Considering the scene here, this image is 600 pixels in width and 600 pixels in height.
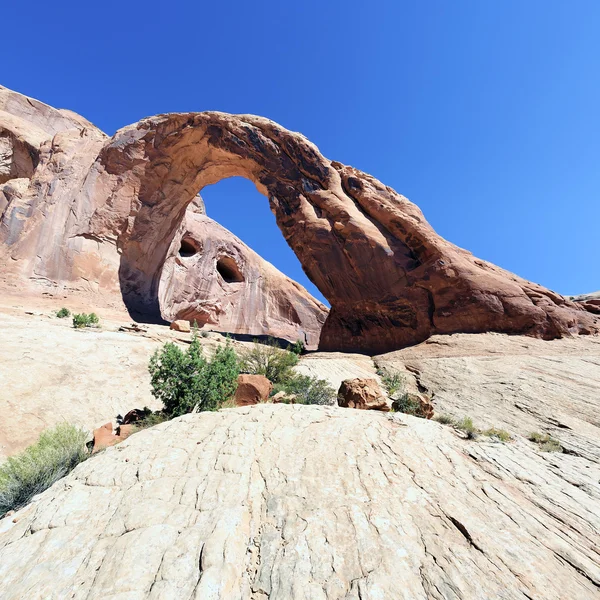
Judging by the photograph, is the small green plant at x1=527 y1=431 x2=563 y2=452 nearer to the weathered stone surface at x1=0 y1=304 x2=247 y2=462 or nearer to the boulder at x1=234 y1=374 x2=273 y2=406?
the boulder at x1=234 y1=374 x2=273 y2=406

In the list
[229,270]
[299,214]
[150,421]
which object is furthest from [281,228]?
[229,270]

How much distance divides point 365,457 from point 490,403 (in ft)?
18.0

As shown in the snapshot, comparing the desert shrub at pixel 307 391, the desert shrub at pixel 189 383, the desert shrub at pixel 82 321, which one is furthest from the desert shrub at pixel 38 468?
the desert shrub at pixel 82 321

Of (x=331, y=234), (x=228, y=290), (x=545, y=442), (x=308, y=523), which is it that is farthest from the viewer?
(x=228, y=290)

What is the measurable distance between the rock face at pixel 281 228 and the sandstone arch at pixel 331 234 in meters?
0.06

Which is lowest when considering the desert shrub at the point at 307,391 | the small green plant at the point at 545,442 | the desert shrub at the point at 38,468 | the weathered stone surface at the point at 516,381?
the desert shrub at the point at 38,468

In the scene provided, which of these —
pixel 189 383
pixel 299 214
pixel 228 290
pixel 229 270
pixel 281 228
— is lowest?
pixel 189 383

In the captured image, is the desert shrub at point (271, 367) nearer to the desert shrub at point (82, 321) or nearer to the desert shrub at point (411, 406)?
the desert shrub at point (411, 406)

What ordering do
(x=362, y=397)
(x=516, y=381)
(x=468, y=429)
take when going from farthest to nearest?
(x=516, y=381)
(x=362, y=397)
(x=468, y=429)

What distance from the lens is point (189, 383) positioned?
6.37 meters

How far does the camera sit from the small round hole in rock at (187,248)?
30006 mm

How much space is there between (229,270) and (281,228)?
50.7 feet

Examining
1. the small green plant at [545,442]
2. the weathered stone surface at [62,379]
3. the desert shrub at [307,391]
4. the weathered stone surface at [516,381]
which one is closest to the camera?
the small green plant at [545,442]

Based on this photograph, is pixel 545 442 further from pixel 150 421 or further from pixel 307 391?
pixel 150 421
